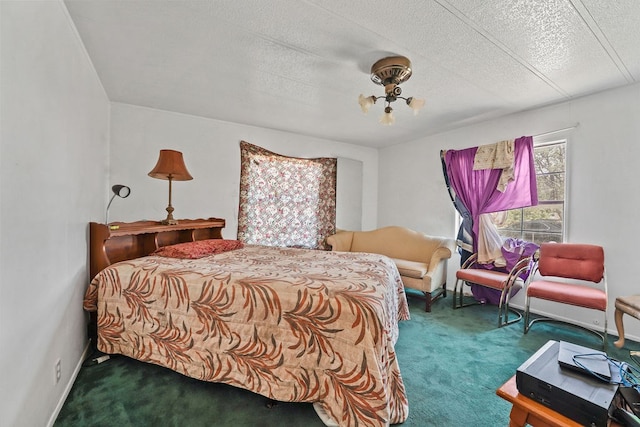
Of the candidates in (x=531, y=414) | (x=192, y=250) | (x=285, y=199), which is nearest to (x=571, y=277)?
(x=531, y=414)

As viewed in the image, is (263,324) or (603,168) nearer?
(263,324)

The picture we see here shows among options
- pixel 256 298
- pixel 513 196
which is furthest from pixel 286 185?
pixel 513 196

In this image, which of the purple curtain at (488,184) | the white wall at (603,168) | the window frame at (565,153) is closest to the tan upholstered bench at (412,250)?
the purple curtain at (488,184)

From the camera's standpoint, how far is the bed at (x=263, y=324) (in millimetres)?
1318

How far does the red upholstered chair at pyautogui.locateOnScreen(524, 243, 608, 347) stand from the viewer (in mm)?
2250

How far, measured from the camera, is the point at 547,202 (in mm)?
3051

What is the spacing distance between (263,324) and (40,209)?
48.6 inches

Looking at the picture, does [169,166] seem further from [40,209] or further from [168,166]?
[40,209]

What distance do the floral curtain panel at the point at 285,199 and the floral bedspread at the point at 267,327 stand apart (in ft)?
6.14

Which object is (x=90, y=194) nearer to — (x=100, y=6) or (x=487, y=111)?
(x=100, y=6)

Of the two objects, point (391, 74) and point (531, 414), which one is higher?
point (391, 74)

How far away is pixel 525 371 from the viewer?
111 cm

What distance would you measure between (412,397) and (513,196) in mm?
2758

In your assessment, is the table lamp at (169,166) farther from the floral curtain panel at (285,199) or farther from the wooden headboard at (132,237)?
the floral curtain panel at (285,199)
